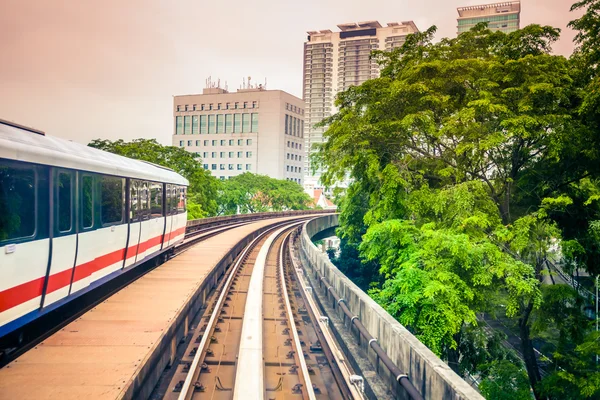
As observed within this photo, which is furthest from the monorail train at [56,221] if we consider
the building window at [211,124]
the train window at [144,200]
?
the building window at [211,124]

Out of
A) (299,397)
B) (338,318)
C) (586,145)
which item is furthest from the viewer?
(586,145)

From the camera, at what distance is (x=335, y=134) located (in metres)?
18.4

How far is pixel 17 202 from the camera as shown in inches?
258

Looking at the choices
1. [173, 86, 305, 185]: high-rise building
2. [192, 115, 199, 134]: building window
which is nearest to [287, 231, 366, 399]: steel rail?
[173, 86, 305, 185]: high-rise building

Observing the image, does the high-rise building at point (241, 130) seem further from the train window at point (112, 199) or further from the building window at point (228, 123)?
the train window at point (112, 199)

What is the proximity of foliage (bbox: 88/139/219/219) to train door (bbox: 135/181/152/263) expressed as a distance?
2871 centimetres

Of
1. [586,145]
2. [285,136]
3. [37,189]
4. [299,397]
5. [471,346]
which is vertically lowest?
[471,346]

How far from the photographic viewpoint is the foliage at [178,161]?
136ft

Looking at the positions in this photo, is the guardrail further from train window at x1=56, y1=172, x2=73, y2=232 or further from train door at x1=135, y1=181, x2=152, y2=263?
train window at x1=56, y1=172, x2=73, y2=232

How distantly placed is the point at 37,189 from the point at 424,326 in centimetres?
763

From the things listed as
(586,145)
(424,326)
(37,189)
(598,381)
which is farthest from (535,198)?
(37,189)

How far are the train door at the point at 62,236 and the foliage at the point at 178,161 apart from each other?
3362cm

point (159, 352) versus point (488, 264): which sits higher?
point (488, 264)

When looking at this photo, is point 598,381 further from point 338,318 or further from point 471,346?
point 338,318
